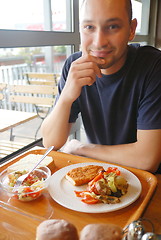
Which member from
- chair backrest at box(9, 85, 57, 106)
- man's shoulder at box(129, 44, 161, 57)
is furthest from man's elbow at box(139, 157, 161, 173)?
chair backrest at box(9, 85, 57, 106)

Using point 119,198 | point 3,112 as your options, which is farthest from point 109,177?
point 3,112

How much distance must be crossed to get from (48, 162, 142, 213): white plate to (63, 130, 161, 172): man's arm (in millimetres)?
136

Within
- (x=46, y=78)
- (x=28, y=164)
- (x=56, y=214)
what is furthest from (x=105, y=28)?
(x=46, y=78)

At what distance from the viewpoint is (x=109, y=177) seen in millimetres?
783

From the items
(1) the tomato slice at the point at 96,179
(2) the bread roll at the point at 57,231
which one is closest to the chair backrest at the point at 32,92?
(1) the tomato slice at the point at 96,179

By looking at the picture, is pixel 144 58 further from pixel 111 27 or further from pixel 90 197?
pixel 90 197

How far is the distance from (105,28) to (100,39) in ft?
0.19

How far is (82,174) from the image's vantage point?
33.7 inches

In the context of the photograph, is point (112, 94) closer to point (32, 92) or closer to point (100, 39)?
point (100, 39)

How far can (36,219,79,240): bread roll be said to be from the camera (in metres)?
0.35

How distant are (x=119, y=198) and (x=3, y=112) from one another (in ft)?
5.38

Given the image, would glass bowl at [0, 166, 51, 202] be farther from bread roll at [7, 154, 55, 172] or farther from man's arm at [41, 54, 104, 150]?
man's arm at [41, 54, 104, 150]

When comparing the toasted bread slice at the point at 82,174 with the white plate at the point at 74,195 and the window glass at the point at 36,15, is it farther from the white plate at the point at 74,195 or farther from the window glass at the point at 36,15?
the window glass at the point at 36,15

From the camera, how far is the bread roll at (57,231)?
346 millimetres
